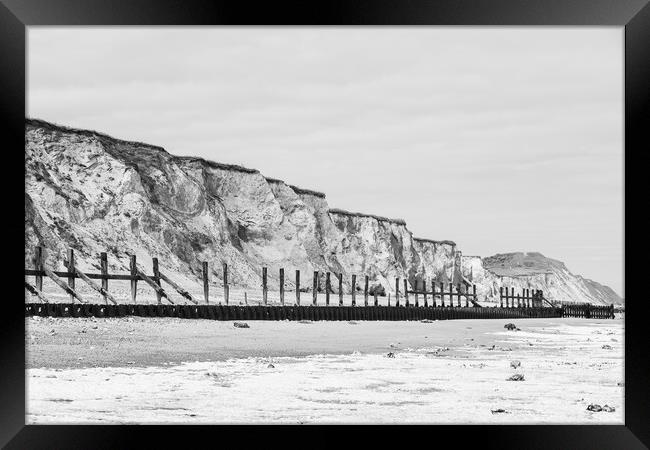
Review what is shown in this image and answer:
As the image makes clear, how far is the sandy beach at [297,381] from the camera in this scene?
709 centimetres

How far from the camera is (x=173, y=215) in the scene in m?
57.2

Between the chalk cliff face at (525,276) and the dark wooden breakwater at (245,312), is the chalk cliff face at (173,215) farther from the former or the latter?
the chalk cliff face at (525,276)

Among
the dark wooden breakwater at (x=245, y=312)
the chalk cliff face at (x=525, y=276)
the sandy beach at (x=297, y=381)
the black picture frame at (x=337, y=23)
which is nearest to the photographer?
the black picture frame at (x=337, y=23)

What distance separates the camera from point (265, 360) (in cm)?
1305

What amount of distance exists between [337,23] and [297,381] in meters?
5.87

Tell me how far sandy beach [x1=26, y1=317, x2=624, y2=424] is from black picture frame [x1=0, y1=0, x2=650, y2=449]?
184 centimetres

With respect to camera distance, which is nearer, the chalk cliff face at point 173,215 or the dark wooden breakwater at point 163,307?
the dark wooden breakwater at point 163,307

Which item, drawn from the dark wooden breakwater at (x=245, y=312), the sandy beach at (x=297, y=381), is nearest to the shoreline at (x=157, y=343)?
the sandy beach at (x=297, y=381)

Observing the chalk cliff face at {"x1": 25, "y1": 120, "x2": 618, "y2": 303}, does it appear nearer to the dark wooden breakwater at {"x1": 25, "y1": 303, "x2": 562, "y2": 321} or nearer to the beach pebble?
the dark wooden breakwater at {"x1": 25, "y1": 303, "x2": 562, "y2": 321}

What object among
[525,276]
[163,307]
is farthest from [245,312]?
[525,276]

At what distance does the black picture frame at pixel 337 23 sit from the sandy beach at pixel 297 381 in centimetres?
184
